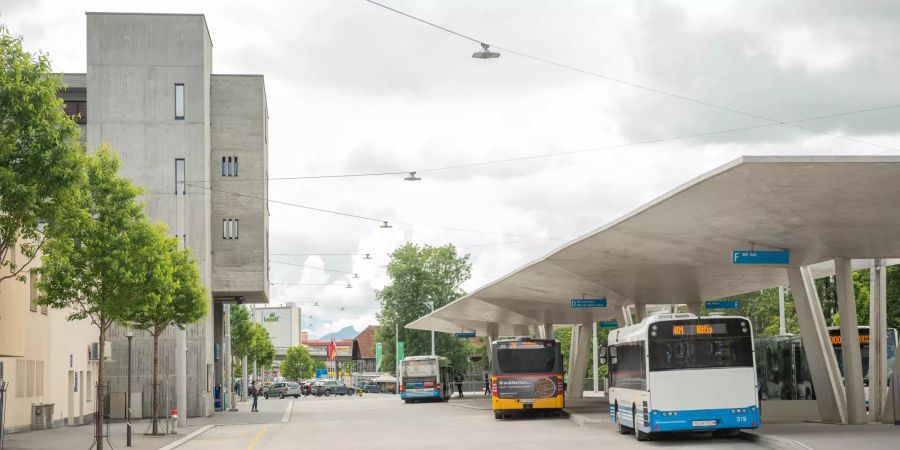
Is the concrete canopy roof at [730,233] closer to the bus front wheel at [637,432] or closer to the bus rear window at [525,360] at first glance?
the bus rear window at [525,360]

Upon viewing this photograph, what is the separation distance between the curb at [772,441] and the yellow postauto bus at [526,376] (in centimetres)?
1418

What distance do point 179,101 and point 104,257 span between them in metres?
25.2

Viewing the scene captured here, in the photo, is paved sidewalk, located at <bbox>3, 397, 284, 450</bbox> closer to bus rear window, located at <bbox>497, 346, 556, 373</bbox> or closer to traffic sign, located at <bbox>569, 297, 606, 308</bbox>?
bus rear window, located at <bbox>497, 346, 556, 373</bbox>

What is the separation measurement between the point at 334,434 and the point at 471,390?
74.8 metres

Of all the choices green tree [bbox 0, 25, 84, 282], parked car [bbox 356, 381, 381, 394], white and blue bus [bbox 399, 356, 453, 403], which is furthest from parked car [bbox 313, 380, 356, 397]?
green tree [bbox 0, 25, 84, 282]

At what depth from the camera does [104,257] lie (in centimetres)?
2527

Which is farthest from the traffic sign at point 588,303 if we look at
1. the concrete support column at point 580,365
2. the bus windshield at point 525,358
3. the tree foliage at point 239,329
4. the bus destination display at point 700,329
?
the tree foliage at point 239,329

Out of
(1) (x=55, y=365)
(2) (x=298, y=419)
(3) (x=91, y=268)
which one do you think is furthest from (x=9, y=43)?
(2) (x=298, y=419)

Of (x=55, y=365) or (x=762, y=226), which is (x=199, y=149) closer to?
(x=55, y=365)

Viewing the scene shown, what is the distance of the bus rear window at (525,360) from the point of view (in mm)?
40656

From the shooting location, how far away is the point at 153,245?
26.9m

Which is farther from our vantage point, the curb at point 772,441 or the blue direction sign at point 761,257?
the blue direction sign at point 761,257

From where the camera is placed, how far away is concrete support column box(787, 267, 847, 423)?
2969 centimetres

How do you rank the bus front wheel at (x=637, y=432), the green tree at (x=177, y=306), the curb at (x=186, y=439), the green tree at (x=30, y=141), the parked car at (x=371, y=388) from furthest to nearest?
1. the parked car at (x=371, y=388)
2. the green tree at (x=177, y=306)
3. the curb at (x=186, y=439)
4. the bus front wheel at (x=637, y=432)
5. the green tree at (x=30, y=141)
